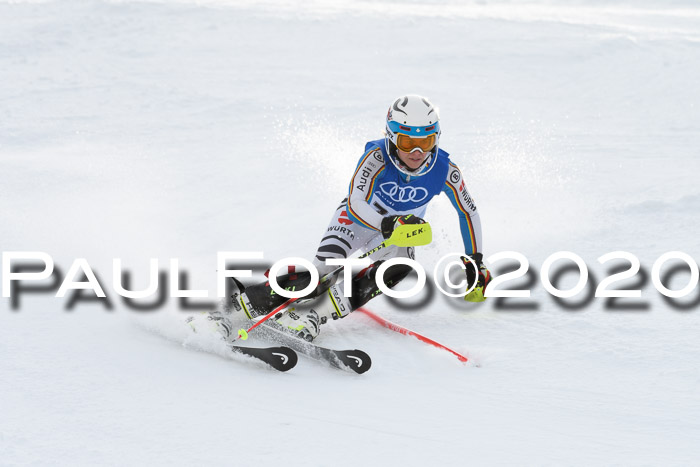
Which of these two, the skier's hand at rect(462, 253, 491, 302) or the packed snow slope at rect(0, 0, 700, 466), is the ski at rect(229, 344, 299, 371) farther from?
the skier's hand at rect(462, 253, 491, 302)

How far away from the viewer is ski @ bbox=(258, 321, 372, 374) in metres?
4.34

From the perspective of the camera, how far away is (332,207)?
806cm

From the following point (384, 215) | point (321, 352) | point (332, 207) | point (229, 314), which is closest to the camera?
point (321, 352)

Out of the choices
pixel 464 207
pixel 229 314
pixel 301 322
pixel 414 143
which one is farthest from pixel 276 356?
pixel 464 207

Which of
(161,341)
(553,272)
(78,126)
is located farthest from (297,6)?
(161,341)

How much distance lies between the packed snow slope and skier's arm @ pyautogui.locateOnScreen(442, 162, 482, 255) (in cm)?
56

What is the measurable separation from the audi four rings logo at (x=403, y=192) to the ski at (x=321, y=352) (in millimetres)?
1154

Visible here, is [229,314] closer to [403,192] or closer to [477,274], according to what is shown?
[403,192]

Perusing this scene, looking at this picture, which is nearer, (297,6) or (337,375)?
(337,375)

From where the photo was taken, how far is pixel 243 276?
517 cm

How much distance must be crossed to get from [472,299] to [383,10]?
44.9 ft

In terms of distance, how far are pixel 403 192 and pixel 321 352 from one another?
1.27 m

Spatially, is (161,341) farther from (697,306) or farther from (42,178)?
(42,178)

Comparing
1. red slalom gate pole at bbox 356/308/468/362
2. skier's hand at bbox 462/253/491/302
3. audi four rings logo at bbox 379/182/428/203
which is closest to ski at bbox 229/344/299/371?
red slalom gate pole at bbox 356/308/468/362
